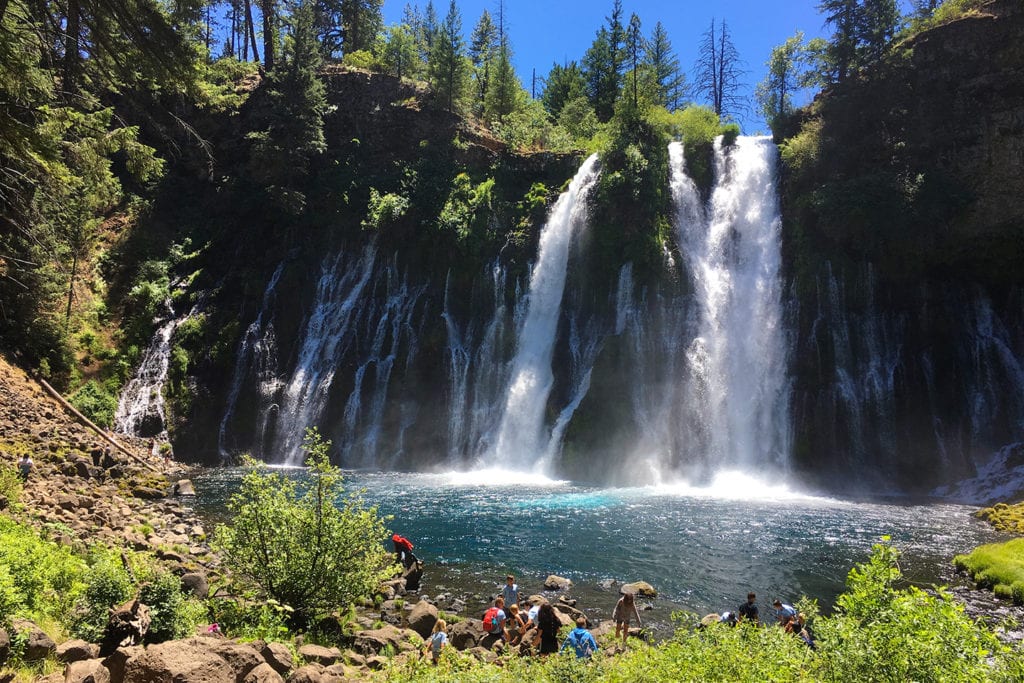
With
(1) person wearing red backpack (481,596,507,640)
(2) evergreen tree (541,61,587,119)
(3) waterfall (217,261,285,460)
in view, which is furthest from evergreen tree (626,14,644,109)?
(1) person wearing red backpack (481,596,507,640)

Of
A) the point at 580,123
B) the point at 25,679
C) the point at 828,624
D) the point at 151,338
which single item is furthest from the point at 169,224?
the point at 828,624

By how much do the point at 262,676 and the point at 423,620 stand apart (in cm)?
589

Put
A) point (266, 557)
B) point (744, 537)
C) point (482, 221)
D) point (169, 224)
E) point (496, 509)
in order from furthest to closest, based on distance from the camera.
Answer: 1. point (169, 224)
2. point (482, 221)
3. point (496, 509)
4. point (744, 537)
5. point (266, 557)

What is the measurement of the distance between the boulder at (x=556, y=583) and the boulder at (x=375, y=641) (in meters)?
4.40

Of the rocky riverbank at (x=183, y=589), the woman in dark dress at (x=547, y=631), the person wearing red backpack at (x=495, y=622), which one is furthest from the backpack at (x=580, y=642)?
the person wearing red backpack at (x=495, y=622)

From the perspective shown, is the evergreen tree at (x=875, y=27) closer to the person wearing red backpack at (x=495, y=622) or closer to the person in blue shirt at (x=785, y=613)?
the person in blue shirt at (x=785, y=613)

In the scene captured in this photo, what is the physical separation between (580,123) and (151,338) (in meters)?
36.0

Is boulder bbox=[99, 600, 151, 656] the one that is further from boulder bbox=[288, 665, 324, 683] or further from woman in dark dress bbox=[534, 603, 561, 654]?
woman in dark dress bbox=[534, 603, 561, 654]

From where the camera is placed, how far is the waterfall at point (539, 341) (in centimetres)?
3089

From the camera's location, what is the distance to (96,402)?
2981 centimetres

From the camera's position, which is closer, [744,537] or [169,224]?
[744,537]

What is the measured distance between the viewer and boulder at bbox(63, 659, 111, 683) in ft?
17.0

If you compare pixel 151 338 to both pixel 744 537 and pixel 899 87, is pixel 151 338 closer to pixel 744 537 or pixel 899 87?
pixel 744 537

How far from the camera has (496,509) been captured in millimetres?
21484
